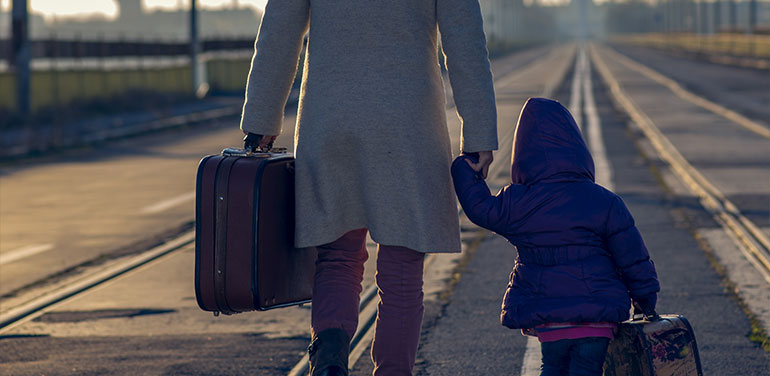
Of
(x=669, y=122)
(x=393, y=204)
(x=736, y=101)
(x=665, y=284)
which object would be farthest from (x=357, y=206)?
(x=736, y=101)

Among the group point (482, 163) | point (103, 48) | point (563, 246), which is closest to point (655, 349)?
point (563, 246)

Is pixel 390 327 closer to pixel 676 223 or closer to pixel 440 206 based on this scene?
pixel 440 206

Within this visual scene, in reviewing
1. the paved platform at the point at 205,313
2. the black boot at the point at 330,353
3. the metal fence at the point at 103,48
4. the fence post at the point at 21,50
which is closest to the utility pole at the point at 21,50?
the fence post at the point at 21,50

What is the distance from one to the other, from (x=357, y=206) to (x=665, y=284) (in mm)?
3473

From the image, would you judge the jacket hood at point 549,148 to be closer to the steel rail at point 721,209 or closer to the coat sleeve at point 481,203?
the coat sleeve at point 481,203

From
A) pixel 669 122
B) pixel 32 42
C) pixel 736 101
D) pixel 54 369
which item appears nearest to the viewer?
pixel 54 369

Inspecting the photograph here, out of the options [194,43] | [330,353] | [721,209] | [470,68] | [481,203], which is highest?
[194,43]

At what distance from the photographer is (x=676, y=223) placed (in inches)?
375

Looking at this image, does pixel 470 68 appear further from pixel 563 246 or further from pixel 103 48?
pixel 103 48

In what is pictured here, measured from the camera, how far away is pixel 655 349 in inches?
143

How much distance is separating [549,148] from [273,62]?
926 millimetres

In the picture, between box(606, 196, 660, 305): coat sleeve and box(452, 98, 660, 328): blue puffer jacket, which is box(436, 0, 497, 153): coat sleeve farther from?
box(606, 196, 660, 305): coat sleeve

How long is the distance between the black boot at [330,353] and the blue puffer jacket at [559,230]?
52cm

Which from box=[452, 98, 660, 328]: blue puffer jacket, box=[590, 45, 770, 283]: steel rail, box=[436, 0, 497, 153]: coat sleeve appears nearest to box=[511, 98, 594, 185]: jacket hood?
box=[452, 98, 660, 328]: blue puffer jacket
